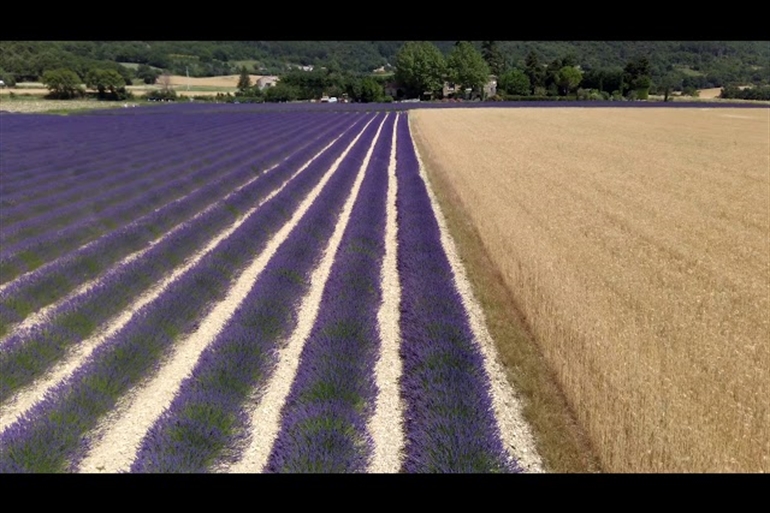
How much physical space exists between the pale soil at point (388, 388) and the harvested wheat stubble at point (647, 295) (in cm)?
184

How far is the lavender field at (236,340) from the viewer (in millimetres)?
4383

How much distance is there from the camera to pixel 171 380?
223 inches

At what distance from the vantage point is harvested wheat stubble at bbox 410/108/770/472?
14.5ft

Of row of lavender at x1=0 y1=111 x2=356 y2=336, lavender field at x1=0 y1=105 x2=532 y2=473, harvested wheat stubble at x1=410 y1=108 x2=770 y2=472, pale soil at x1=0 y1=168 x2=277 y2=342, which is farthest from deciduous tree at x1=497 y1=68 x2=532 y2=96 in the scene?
pale soil at x1=0 y1=168 x2=277 y2=342

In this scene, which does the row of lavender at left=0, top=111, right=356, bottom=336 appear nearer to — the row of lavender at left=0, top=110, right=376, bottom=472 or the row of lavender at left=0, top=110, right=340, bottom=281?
the row of lavender at left=0, top=110, right=340, bottom=281

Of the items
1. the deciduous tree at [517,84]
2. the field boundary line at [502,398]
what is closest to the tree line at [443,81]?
the deciduous tree at [517,84]

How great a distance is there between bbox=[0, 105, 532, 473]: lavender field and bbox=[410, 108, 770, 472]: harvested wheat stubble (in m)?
1.12

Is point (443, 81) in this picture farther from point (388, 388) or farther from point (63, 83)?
point (388, 388)

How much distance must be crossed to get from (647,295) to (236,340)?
601cm

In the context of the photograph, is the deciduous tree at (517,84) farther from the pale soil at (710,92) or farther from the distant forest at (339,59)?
the pale soil at (710,92)

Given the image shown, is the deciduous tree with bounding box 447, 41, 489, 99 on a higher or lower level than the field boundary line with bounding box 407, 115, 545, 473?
higher

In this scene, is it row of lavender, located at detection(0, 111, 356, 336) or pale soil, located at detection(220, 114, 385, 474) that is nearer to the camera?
pale soil, located at detection(220, 114, 385, 474)
